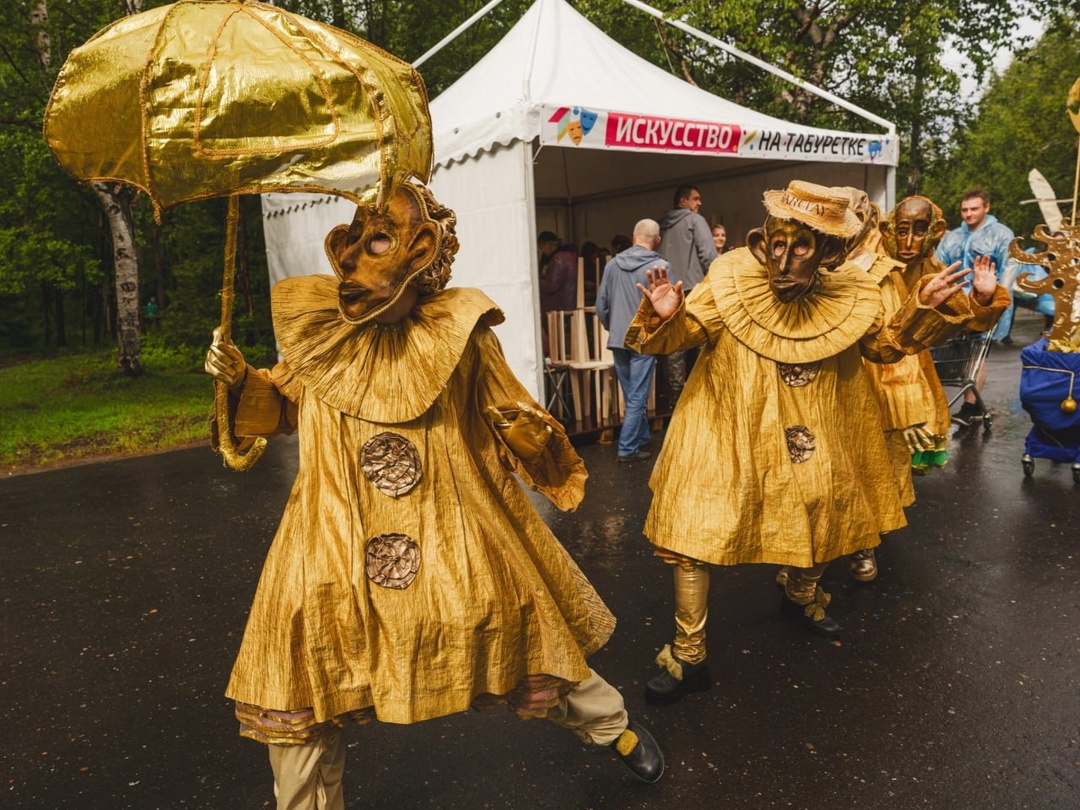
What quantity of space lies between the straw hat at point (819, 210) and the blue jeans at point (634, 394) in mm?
4023

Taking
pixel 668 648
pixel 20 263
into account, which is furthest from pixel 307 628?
pixel 20 263

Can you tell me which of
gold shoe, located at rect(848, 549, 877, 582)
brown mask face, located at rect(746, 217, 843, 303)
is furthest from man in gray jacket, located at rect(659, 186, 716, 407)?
brown mask face, located at rect(746, 217, 843, 303)

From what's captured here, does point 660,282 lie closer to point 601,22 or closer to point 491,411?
point 491,411

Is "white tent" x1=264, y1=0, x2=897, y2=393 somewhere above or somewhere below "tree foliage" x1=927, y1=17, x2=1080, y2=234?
below

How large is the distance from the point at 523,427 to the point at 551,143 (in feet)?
17.0

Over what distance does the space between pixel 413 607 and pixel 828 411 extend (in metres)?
1.94

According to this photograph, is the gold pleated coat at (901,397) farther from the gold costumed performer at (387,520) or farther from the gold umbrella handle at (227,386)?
the gold umbrella handle at (227,386)

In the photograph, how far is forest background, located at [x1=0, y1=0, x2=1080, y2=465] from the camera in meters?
12.8

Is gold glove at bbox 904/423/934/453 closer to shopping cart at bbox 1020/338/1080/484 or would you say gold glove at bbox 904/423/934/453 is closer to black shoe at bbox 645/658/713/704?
shopping cart at bbox 1020/338/1080/484

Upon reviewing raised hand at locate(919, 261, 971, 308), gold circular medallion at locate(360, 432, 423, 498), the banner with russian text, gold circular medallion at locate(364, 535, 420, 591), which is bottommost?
gold circular medallion at locate(364, 535, 420, 591)

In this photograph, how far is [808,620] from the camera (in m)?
3.97

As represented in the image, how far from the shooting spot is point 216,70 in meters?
1.67

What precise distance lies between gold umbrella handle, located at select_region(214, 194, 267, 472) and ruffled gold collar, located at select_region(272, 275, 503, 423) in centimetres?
18

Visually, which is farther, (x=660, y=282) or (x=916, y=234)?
(x=916, y=234)
